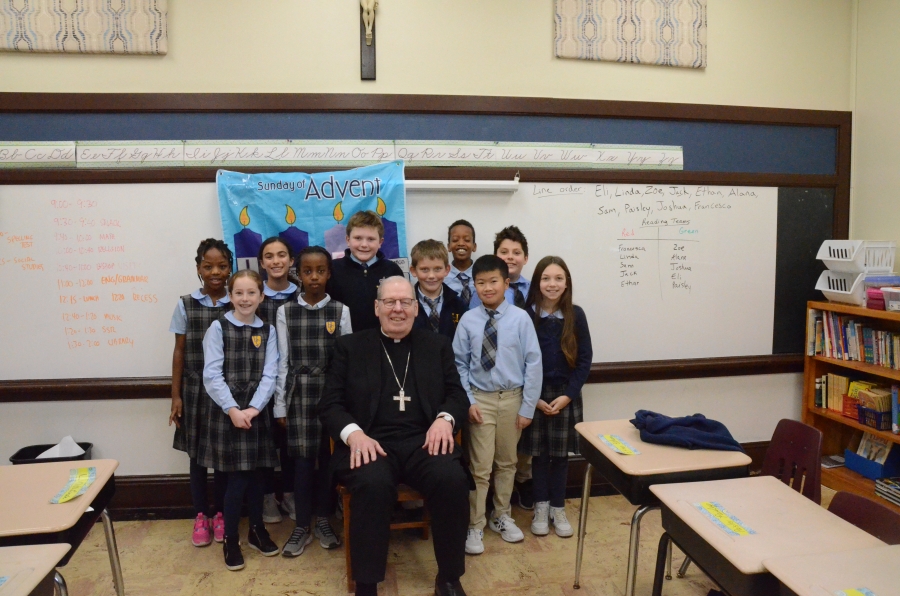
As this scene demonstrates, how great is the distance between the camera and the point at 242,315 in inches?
97.3

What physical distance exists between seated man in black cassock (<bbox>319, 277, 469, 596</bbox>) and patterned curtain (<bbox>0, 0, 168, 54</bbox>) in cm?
186

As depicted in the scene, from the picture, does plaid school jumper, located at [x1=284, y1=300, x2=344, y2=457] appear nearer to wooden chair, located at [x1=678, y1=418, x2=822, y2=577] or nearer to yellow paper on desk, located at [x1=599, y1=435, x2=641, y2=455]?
yellow paper on desk, located at [x1=599, y1=435, x2=641, y2=455]

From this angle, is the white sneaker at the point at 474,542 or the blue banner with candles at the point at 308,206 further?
the blue banner with candles at the point at 308,206

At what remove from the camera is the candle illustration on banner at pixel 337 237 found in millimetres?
2990

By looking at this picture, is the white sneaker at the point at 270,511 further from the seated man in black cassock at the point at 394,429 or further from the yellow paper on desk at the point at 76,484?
the yellow paper on desk at the point at 76,484

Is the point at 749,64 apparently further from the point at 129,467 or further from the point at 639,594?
the point at 129,467

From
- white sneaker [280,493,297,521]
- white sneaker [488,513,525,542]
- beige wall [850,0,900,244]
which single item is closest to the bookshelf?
beige wall [850,0,900,244]

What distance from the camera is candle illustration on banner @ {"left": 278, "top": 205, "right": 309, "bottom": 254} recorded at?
2959 millimetres

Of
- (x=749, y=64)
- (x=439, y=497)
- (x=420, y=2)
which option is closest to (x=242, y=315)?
(x=439, y=497)

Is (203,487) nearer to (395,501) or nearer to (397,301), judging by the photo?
(395,501)

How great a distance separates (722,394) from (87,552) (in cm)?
348

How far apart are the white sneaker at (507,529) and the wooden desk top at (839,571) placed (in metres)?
1.54

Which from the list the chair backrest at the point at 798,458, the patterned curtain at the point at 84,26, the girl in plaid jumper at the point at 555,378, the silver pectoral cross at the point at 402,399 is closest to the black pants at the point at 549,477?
the girl in plaid jumper at the point at 555,378

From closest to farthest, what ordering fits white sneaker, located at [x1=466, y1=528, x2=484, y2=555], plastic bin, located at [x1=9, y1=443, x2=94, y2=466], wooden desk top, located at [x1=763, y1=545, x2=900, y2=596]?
wooden desk top, located at [x1=763, y1=545, x2=900, y2=596], white sneaker, located at [x1=466, y1=528, x2=484, y2=555], plastic bin, located at [x1=9, y1=443, x2=94, y2=466]
